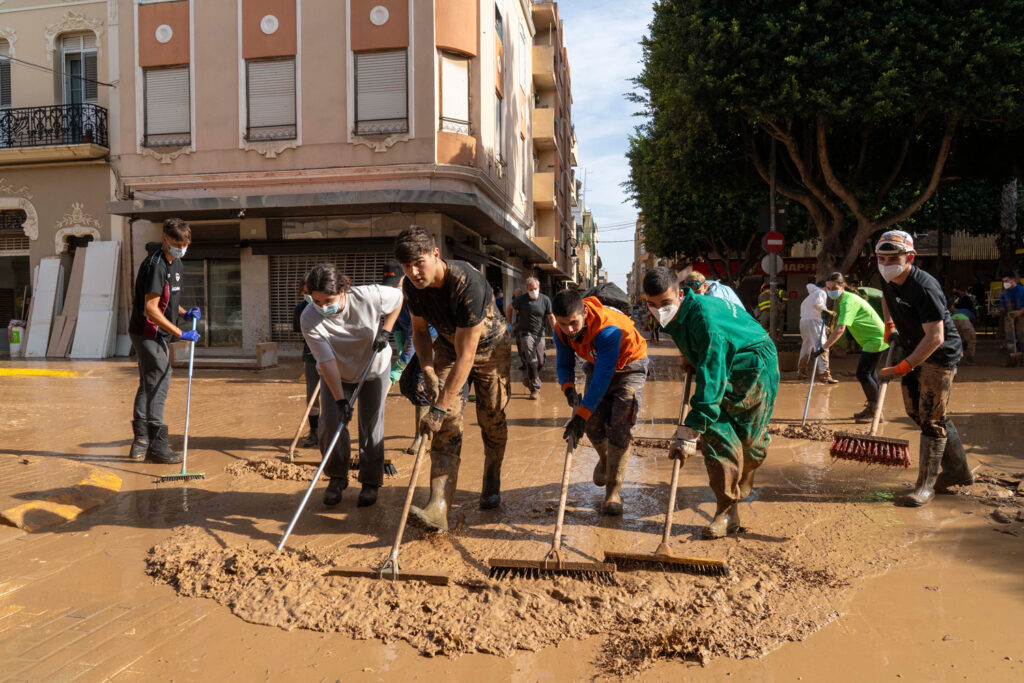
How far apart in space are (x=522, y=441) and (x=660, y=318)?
3.43 metres

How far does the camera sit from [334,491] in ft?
15.5

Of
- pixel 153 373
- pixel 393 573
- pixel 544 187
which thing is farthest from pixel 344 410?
pixel 544 187

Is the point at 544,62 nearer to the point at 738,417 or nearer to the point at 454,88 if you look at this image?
the point at 454,88

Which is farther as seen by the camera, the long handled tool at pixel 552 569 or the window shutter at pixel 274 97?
the window shutter at pixel 274 97

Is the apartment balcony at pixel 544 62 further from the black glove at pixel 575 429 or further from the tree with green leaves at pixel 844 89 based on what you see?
the black glove at pixel 575 429

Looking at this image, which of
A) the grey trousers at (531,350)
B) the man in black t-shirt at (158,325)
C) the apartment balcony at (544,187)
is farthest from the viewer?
the apartment balcony at (544,187)

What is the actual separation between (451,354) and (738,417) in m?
1.73

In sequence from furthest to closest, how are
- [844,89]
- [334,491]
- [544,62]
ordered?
1. [544,62]
2. [844,89]
3. [334,491]

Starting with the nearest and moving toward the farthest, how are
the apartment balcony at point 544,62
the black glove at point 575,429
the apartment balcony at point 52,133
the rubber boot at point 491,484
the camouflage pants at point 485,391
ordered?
the black glove at point 575,429, the camouflage pants at point 485,391, the rubber boot at point 491,484, the apartment balcony at point 52,133, the apartment balcony at point 544,62

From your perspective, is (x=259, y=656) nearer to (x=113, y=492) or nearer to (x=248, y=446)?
(x=113, y=492)

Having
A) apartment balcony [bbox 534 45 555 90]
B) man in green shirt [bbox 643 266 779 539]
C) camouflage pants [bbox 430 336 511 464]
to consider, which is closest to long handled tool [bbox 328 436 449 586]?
camouflage pants [bbox 430 336 511 464]

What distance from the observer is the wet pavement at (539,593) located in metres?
2.72

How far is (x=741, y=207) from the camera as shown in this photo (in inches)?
1107

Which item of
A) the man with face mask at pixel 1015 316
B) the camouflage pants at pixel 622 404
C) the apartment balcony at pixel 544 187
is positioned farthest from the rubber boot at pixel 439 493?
the apartment balcony at pixel 544 187
